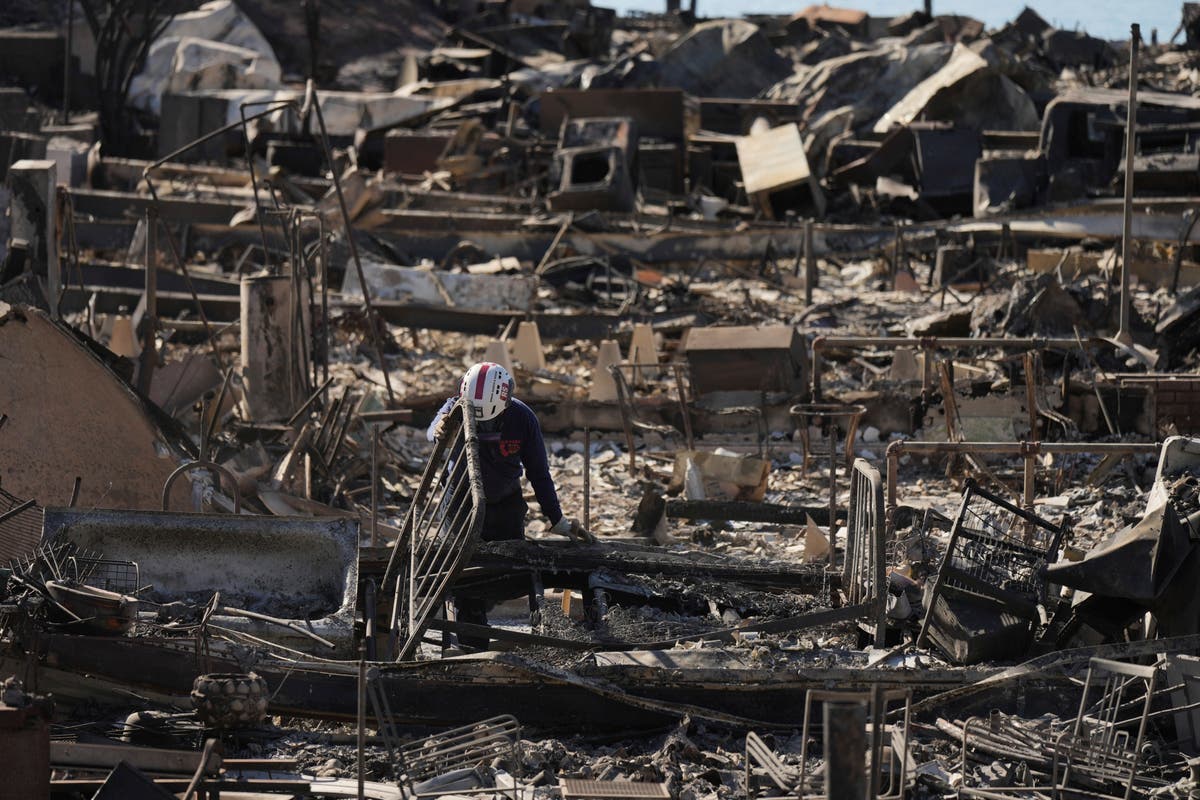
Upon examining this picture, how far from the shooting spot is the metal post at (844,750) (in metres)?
4.19

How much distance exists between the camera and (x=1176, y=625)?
6684mm

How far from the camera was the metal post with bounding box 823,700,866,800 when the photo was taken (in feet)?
13.8

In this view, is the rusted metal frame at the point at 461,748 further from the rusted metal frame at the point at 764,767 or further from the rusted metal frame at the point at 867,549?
the rusted metal frame at the point at 867,549

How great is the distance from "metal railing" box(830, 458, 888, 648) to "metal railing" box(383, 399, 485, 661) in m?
1.69

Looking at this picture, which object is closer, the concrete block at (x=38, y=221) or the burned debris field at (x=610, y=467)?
the burned debris field at (x=610, y=467)

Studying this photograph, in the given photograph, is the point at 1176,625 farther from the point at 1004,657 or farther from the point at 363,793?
the point at 363,793

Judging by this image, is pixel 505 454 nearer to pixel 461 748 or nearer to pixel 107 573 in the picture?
pixel 107 573

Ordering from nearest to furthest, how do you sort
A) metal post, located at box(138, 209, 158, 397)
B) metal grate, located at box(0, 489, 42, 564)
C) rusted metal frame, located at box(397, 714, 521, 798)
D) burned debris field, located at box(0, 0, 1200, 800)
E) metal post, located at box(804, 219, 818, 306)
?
rusted metal frame, located at box(397, 714, 521, 798), burned debris field, located at box(0, 0, 1200, 800), metal grate, located at box(0, 489, 42, 564), metal post, located at box(138, 209, 158, 397), metal post, located at box(804, 219, 818, 306)

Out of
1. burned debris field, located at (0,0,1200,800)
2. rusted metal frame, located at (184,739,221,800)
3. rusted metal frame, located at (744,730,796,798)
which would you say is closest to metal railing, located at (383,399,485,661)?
burned debris field, located at (0,0,1200,800)

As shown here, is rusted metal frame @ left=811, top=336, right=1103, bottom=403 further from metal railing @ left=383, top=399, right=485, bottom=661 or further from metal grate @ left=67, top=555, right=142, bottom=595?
metal grate @ left=67, top=555, right=142, bottom=595

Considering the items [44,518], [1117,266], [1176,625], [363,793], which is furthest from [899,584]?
[1117,266]

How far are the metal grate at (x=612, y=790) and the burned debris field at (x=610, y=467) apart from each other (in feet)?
0.12

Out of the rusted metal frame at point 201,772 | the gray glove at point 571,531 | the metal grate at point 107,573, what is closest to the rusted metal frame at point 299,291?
the gray glove at point 571,531

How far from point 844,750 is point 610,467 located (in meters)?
8.46
